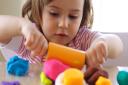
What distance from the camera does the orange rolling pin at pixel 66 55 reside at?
581 millimetres

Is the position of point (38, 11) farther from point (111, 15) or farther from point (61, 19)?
point (111, 15)

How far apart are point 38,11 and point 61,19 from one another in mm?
132

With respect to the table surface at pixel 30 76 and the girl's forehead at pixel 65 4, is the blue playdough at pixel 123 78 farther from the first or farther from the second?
the girl's forehead at pixel 65 4

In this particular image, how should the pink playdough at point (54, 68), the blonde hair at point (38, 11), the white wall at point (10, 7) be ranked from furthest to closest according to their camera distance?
1. the white wall at point (10, 7)
2. the blonde hair at point (38, 11)
3. the pink playdough at point (54, 68)

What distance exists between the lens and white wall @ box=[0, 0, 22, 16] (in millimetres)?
1545

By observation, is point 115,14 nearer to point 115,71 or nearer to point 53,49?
point 115,71

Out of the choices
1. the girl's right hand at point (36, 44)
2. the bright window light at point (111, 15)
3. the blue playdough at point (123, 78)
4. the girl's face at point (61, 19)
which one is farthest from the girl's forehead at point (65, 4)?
the bright window light at point (111, 15)

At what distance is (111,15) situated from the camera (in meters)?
1.57

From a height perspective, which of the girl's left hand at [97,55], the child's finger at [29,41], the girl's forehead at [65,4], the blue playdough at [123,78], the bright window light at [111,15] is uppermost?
the girl's forehead at [65,4]

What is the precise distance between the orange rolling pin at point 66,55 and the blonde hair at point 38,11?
0.85ft

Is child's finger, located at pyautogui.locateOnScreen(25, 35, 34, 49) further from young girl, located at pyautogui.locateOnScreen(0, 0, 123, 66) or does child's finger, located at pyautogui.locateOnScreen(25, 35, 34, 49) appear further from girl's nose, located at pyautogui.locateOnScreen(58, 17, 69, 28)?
girl's nose, located at pyautogui.locateOnScreen(58, 17, 69, 28)

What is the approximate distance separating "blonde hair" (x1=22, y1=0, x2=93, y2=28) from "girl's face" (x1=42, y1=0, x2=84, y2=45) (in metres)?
0.04

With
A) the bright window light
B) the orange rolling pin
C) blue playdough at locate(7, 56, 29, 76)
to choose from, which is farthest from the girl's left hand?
the bright window light

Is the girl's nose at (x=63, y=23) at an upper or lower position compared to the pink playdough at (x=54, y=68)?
upper
